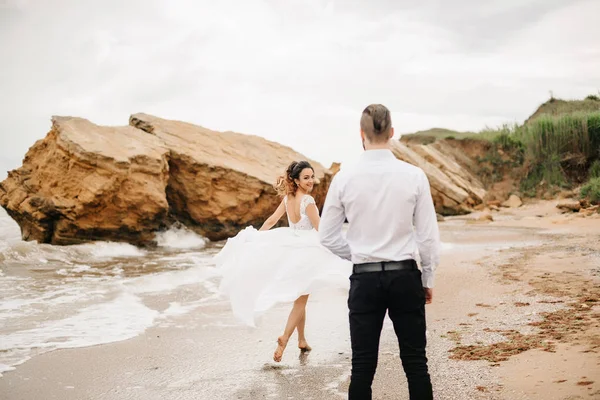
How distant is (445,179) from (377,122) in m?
21.8

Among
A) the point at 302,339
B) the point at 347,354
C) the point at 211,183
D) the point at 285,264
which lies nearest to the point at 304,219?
the point at 285,264

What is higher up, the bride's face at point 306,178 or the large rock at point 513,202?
the bride's face at point 306,178

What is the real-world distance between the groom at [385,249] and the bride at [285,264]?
1.44 meters

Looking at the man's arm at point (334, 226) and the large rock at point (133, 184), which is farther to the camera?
the large rock at point (133, 184)

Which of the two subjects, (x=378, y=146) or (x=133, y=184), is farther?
(x=133, y=184)

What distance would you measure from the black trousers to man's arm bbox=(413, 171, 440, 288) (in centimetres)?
11

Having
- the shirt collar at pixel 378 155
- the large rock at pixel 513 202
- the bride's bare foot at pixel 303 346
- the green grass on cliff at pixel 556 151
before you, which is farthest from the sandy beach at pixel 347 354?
the green grass on cliff at pixel 556 151

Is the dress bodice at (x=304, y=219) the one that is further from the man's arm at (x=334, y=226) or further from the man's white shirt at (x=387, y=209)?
the man's white shirt at (x=387, y=209)

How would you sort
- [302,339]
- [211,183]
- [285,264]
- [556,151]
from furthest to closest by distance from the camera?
[556,151]
[211,183]
[302,339]
[285,264]

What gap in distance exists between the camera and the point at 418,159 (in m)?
25.6

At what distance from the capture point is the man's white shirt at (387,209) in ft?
11.0

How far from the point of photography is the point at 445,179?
80.5 ft

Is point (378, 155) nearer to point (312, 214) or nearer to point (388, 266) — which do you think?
point (388, 266)

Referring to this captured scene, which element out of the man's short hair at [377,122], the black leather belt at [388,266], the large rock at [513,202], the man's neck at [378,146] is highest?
the man's short hair at [377,122]
